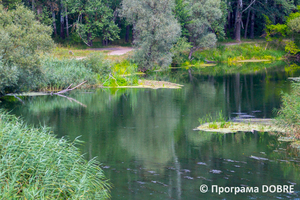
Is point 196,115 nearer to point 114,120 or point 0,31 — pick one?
point 114,120

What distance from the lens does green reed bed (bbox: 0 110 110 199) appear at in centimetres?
673

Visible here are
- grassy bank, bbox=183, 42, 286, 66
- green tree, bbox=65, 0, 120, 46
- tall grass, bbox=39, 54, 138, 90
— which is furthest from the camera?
grassy bank, bbox=183, 42, 286, 66

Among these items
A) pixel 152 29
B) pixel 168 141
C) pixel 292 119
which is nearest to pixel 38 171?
pixel 168 141

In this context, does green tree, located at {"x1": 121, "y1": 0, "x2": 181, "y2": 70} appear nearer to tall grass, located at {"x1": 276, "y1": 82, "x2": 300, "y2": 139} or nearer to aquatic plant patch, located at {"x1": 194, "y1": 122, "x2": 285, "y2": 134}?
aquatic plant patch, located at {"x1": 194, "y1": 122, "x2": 285, "y2": 134}

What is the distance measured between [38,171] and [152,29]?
2754cm

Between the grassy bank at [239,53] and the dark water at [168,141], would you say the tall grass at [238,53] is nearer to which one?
the grassy bank at [239,53]

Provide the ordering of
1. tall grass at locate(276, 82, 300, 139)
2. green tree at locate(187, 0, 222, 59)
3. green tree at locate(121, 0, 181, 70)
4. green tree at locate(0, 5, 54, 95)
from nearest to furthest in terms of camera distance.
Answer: tall grass at locate(276, 82, 300, 139) < green tree at locate(0, 5, 54, 95) < green tree at locate(121, 0, 181, 70) < green tree at locate(187, 0, 222, 59)

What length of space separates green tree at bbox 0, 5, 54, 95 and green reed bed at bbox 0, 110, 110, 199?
38.2 feet

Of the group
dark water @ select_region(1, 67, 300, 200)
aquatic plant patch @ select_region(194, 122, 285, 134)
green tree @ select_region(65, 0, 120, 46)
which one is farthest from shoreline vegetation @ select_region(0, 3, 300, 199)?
dark water @ select_region(1, 67, 300, 200)

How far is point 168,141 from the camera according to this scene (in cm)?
1319

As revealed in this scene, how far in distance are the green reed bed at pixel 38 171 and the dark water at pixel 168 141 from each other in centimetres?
159

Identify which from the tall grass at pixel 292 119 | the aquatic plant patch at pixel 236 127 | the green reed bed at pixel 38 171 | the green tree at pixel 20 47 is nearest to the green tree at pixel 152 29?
the green tree at pixel 20 47

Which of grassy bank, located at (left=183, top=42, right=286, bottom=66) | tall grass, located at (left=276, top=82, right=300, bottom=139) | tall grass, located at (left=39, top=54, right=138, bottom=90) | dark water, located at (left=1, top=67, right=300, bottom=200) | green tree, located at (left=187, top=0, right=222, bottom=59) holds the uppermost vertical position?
green tree, located at (left=187, top=0, right=222, bottom=59)

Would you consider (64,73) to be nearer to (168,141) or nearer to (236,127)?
(168,141)
